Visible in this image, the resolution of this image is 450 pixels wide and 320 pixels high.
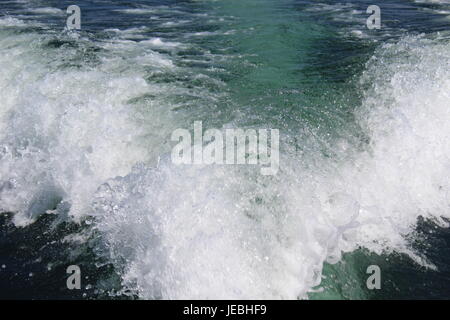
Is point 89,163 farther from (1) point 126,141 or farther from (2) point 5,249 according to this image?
(2) point 5,249

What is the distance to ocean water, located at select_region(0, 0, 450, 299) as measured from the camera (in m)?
5.42

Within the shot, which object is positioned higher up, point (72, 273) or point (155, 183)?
point (155, 183)

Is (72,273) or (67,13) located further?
(67,13)

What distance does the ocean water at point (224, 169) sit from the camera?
5.42 m

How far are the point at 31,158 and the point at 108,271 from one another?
119 inches

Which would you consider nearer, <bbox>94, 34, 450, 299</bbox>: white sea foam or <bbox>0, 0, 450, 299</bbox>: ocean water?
<bbox>94, 34, 450, 299</bbox>: white sea foam

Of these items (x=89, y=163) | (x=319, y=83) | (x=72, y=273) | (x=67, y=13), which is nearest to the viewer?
(x=72, y=273)

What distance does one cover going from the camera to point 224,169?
257 inches

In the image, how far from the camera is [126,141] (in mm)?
7664

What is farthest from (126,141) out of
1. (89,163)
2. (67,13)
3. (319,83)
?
(67,13)

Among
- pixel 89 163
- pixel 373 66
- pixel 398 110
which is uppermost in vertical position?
pixel 373 66

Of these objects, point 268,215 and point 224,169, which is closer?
point 268,215

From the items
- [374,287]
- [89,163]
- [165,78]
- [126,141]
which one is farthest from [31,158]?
[374,287]
